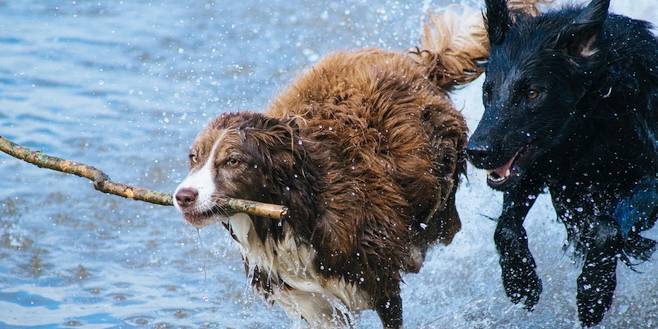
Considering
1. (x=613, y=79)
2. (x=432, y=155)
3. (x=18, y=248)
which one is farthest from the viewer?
(x=18, y=248)

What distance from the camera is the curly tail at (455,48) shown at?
6.18m

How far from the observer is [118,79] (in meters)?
10.1

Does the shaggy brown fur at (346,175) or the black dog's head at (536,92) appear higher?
the black dog's head at (536,92)

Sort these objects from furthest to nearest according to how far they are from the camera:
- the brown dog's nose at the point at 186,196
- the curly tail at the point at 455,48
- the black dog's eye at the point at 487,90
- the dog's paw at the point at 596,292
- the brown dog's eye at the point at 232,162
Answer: the curly tail at the point at 455,48
the dog's paw at the point at 596,292
the black dog's eye at the point at 487,90
the brown dog's eye at the point at 232,162
the brown dog's nose at the point at 186,196

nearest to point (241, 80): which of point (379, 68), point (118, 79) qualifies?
point (118, 79)

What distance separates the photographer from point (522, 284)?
18.4 ft

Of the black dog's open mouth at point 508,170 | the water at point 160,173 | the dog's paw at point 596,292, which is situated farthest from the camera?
the water at point 160,173

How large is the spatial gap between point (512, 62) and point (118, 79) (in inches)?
226

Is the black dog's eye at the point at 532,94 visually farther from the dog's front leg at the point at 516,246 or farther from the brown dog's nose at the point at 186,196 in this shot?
the brown dog's nose at the point at 186,196

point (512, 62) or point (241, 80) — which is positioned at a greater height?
point (512, 62)

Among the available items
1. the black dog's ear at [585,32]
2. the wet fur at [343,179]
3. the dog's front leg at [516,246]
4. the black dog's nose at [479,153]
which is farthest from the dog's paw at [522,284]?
the black dog's ear at [585,32]

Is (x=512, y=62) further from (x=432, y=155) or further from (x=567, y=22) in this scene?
(x=432, y=155)

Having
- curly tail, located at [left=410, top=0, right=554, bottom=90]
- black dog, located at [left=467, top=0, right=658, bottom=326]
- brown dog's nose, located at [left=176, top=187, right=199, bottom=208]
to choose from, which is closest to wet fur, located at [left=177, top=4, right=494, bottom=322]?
brown dog's nose, located at [left=176, top=187, right=199, bottom=208]

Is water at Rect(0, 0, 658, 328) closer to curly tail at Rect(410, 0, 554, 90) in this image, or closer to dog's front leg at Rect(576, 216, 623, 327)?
dog's front leg at Rect(576, 216, 623, 327)
